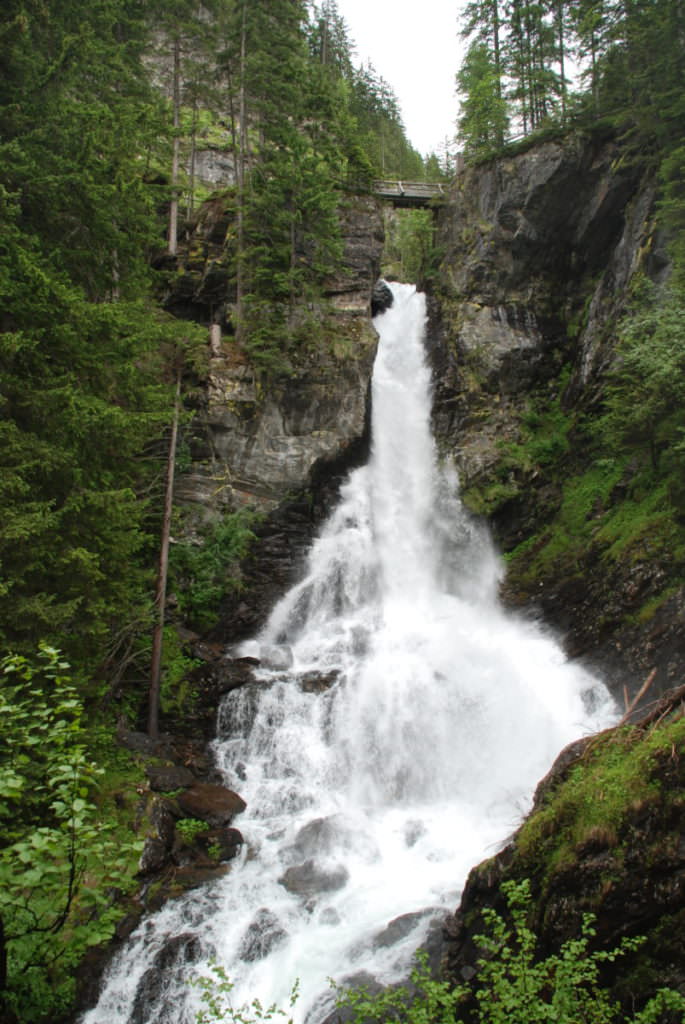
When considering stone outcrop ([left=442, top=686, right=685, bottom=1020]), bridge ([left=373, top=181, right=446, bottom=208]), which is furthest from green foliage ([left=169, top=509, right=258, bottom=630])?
bridge ([left=373, top=181, right=446, bottom=208])

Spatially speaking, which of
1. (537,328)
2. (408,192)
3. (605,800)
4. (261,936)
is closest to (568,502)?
(537,328)

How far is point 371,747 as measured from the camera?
13102 mm

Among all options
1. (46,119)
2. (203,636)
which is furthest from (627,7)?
(203,636)

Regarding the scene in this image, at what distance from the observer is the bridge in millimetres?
28891

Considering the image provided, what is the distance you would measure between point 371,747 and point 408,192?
2625 cm

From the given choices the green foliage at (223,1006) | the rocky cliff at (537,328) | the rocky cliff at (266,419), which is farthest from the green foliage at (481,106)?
the green foliage at (223,1006)

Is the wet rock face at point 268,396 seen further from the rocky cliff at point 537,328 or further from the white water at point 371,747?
the rocky cliff at point 537,328

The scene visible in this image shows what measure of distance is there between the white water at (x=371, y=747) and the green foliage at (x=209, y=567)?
172cm

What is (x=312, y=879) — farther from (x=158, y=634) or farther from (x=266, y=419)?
(x=266, y=419)

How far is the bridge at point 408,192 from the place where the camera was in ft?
94.8

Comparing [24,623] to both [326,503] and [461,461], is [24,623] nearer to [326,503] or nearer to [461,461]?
[326,503]

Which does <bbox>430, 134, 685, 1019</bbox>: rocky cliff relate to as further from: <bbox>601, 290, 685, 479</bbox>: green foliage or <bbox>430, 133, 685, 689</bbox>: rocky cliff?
<bbox>601, 290, 685, 479</bbox>: green foliage

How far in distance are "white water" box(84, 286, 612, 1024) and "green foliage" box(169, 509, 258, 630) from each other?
1.72 m

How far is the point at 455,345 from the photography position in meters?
23.3
